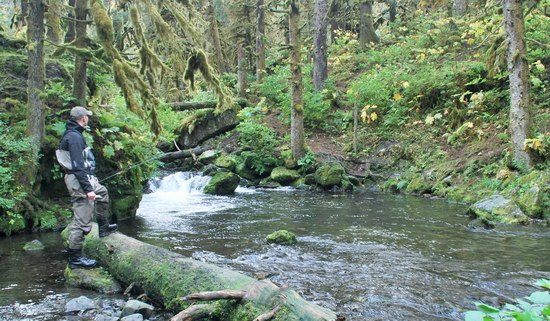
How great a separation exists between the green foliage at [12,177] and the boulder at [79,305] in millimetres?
3956

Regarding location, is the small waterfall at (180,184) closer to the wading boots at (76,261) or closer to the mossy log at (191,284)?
the mossy log at (191,284)

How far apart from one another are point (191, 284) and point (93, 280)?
174 centimetres

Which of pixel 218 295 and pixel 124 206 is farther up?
pixel 218 295

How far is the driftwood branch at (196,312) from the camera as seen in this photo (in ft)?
13.3

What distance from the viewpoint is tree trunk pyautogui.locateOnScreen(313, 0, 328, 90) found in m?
22.2

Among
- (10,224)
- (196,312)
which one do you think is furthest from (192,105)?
(196,312)

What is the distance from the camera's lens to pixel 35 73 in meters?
9.02

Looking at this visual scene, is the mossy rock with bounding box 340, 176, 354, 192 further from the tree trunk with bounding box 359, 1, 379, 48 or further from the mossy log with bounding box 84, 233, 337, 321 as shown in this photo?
the tree trunk with bounding box 359, 1, 379, 48

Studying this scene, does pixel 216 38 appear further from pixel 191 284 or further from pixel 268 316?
pixel 268 316

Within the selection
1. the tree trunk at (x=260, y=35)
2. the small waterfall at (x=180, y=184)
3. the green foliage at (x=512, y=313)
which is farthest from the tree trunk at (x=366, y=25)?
the green foliage at (x=512, y=313)

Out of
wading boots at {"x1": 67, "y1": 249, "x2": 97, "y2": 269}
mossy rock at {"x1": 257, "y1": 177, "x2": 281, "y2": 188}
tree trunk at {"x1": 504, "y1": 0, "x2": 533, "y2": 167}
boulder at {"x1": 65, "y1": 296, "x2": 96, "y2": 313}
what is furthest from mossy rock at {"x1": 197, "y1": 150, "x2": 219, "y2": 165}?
boulder at {"x1": 65, "y1": 296, "x2": 96, "y2": 313}

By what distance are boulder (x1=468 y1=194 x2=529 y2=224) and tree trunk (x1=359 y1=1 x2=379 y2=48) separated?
60.8ft

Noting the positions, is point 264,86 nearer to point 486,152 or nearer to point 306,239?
point 486,152

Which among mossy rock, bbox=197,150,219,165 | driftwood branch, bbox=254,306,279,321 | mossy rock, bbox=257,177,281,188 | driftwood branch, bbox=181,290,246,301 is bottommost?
mossy rock, bbox=257,177,281,188
